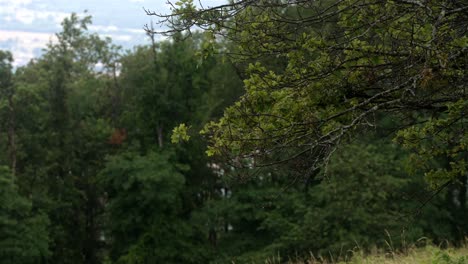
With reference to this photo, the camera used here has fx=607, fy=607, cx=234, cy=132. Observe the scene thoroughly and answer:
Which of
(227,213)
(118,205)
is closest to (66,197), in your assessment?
Answer: (118,205)

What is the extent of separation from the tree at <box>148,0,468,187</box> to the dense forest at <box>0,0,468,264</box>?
2 cm

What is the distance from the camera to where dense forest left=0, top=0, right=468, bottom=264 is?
234 inches

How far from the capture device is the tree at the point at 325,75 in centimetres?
572

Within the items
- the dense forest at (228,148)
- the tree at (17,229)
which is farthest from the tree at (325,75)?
the tree at (17,229)

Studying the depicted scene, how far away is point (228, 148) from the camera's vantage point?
605 centimetres

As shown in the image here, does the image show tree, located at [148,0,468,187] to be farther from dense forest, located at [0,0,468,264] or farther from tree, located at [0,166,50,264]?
tree, located at [0,166,50,264]

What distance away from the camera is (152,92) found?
1330 inches

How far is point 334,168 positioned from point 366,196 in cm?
154

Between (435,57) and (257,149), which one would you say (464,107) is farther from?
(257,149)

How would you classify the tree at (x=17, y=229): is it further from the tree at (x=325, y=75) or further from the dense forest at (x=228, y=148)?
the tree at (x=325, y=75)

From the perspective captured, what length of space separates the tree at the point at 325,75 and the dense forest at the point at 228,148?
2cm

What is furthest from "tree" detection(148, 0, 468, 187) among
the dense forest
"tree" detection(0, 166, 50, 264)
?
"tree" detection(0, 166, 50, 264)

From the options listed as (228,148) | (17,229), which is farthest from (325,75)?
(17,229)

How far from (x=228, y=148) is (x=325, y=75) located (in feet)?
3.92
